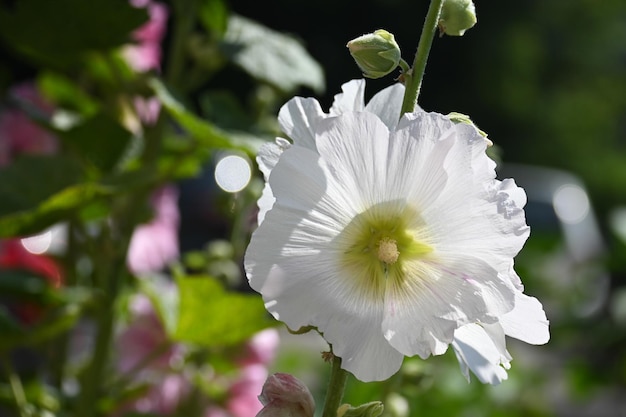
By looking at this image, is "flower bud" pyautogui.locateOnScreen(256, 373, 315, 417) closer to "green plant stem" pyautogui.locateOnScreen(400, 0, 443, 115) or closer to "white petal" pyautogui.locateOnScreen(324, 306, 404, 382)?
"white petal" pyautogui.locateOnScreen(324, 306, 404, 382)

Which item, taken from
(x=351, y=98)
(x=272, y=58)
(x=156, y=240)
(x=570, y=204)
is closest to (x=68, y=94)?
(x=156, y=240)

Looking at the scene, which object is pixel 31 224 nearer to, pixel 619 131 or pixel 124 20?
pixel 124 20

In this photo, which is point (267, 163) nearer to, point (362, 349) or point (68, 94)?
point (362, 349)

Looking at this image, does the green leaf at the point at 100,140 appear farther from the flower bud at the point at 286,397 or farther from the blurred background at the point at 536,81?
the blurred background at the point at 536,81

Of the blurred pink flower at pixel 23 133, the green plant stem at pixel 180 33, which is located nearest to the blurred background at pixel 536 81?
the blurred pink flower at pixel 23 133

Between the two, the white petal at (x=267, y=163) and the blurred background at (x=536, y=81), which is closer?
the white petal at (x=267, y=163)
